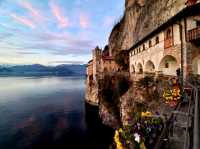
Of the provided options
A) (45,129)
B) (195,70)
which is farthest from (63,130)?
(195,70)

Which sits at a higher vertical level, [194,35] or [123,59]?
[123,59]

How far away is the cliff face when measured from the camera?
30234 millimetres

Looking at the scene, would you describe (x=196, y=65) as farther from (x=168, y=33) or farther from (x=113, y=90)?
(x=113, y=90)

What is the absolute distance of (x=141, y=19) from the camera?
142 feet

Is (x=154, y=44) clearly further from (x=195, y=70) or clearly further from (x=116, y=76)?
(x=116, y=76)

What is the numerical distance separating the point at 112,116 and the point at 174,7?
2551cm

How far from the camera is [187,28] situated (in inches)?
748

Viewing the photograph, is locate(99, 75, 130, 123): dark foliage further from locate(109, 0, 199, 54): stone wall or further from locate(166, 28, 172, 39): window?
locate(166, 28, 172, 39): window

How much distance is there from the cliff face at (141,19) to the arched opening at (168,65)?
30.7 feet

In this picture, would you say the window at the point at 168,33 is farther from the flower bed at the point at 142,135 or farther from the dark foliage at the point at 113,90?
the flower bed at the point at 142,135

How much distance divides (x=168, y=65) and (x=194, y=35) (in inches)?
337

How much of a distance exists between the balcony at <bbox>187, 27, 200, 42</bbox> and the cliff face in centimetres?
1106


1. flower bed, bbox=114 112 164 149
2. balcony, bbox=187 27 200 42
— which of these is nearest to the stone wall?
balcony, bbox=187 27 200 42

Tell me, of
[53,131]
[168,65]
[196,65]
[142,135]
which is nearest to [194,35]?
[196,65]
